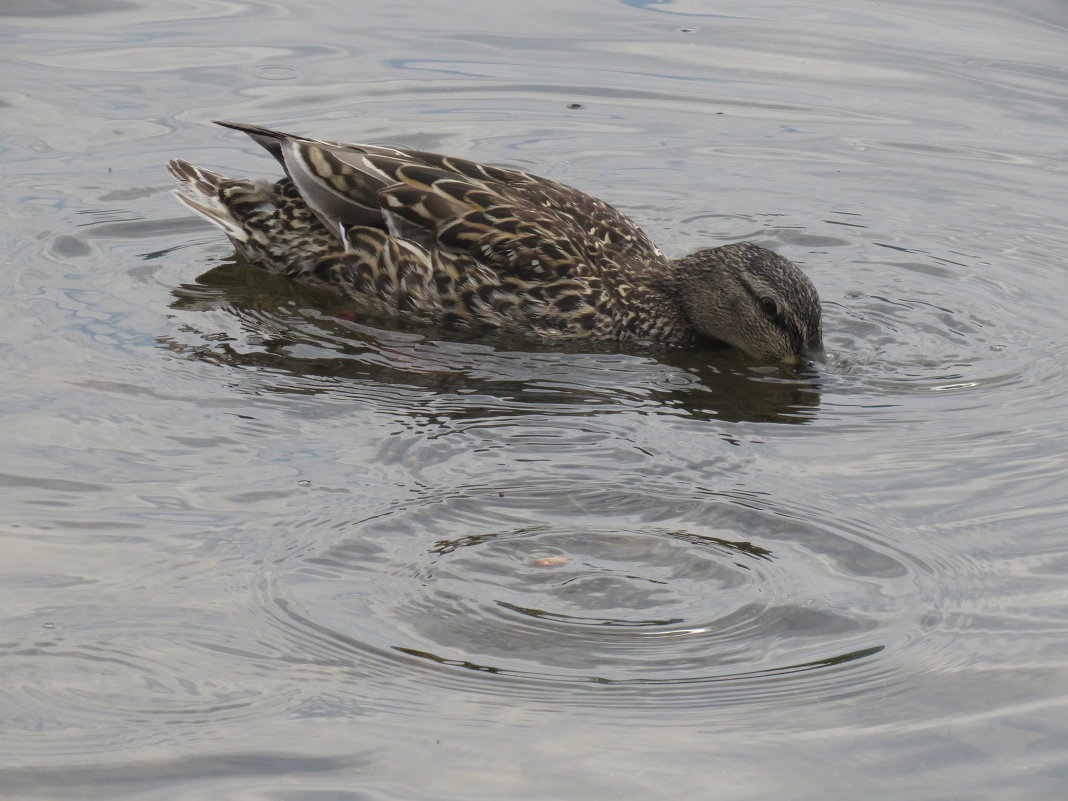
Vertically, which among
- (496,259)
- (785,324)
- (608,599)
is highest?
(496,259)

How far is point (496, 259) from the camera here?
9523 mm

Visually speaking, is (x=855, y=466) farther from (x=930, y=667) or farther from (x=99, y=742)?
(x=99, y=742)

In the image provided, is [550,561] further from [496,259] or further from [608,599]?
[496,259]

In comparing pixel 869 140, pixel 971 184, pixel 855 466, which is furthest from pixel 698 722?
pixel 869 140

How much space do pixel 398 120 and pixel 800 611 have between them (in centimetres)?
810

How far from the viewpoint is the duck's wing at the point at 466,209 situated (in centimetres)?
956

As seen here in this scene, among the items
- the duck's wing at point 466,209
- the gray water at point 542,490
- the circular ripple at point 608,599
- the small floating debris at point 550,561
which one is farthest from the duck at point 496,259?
the small floating debris at point 550,561

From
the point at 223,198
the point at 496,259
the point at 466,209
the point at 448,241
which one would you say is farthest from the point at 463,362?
the point at 223,198

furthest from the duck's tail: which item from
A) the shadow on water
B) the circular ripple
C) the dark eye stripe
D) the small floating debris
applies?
the small floating debris

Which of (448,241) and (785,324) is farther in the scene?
(448,241)

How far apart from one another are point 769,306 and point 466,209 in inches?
75.5

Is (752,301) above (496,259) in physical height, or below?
below

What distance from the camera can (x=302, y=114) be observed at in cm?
1324

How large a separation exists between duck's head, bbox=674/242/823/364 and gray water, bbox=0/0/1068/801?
0.23m
